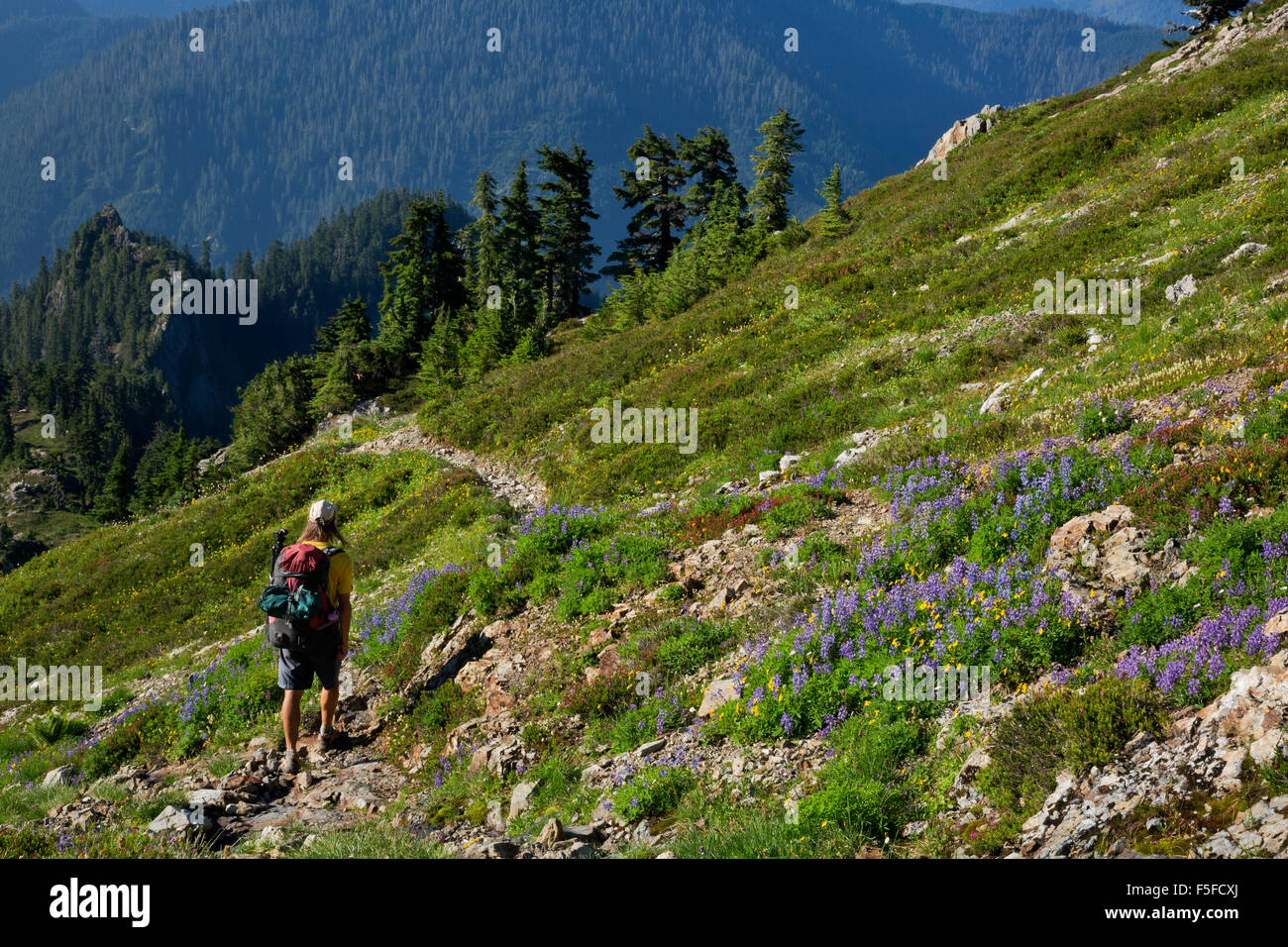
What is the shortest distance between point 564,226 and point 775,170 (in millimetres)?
17015

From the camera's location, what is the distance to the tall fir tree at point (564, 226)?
56875 millimetres

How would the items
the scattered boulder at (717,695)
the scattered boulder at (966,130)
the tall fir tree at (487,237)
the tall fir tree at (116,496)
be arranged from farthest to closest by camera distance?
the tall fir tree at (116,496) < the tall fir tree at (487,237) < the scattered boulder at (966,130) < the scattered boulder at (717,695)

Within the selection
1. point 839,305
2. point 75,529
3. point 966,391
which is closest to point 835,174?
point 839,305

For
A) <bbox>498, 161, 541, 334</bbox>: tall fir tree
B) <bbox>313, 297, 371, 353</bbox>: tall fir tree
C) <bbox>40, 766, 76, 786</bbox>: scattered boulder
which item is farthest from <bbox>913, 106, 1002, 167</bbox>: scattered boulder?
<bbox>40, 766, 76, 786</bbox>: scattered boulder

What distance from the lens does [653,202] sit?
5928 centimetres

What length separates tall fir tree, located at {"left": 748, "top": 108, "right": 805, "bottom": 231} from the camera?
4744cm

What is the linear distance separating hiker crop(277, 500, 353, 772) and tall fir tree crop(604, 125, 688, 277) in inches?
2011

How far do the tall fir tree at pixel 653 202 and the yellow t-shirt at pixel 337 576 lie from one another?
168 ft

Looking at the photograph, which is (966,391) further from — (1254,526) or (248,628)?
(248,628)

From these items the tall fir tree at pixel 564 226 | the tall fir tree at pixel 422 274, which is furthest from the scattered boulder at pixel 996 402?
the tall fir tree at pixel 422 274

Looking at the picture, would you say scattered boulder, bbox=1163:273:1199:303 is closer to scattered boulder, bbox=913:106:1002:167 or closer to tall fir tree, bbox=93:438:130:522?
scattered boulder, bbox=913:106:1002:167

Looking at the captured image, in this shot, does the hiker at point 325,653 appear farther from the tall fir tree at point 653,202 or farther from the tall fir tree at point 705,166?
the tall fir tree at point 705,166
